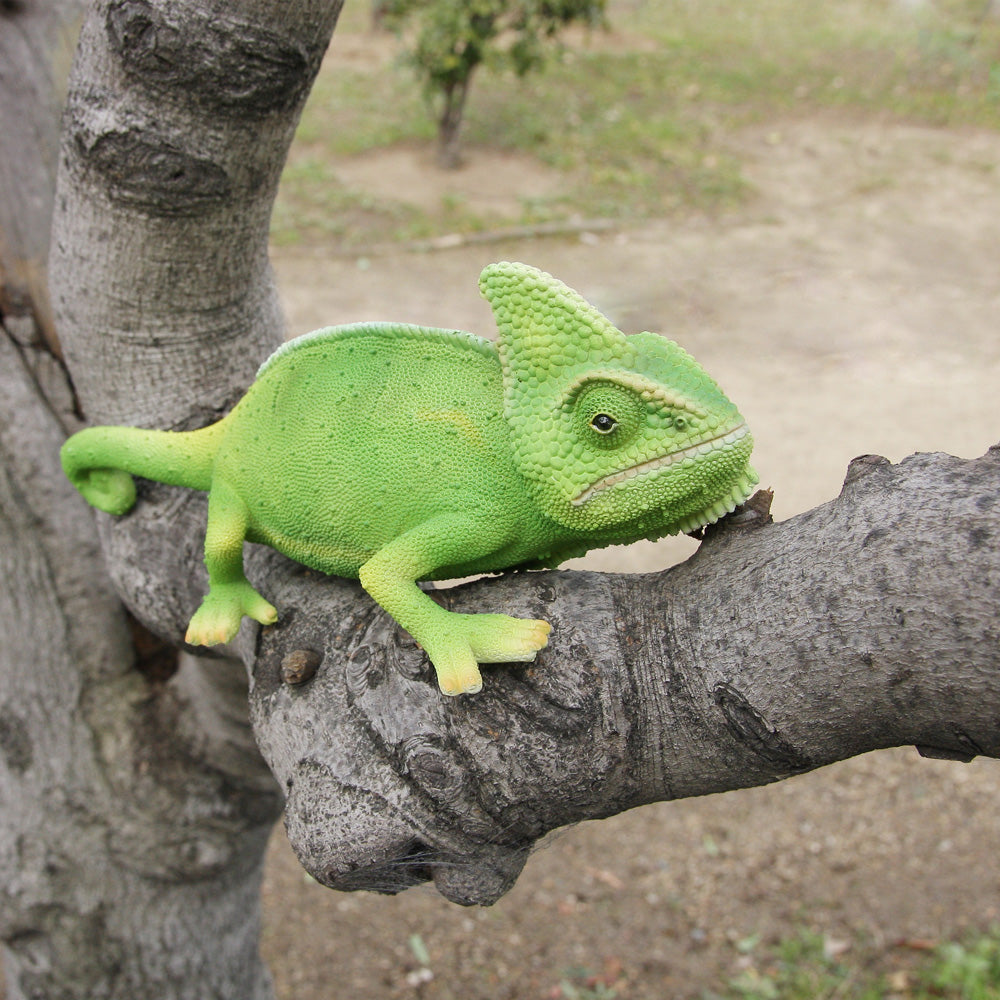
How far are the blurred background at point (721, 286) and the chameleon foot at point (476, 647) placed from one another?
1046 millimetres

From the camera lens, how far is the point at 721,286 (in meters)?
7.80

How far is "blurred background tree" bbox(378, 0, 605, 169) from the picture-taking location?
8648 millimetres

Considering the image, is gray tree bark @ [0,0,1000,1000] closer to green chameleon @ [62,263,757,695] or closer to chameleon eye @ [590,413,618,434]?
green chameleon @ [62,263,757,695]

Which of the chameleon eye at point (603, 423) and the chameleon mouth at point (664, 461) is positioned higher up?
the chameleon eye at point (603, 423)

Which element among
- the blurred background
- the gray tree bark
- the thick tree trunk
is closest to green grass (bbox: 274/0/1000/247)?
the blurred background

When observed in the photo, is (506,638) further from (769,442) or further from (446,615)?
(769,442)

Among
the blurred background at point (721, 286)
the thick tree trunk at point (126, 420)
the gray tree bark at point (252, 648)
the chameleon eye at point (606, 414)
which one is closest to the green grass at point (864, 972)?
the blurred background at point (721, 286)

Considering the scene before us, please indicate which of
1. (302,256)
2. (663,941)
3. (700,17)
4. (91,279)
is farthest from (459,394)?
(700,17)

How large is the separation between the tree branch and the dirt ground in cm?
34

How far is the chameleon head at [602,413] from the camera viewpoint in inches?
55.6

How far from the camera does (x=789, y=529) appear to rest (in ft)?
4.58

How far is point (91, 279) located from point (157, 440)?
40 cm

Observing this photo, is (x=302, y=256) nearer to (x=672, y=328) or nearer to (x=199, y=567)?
(x=672, y=328)

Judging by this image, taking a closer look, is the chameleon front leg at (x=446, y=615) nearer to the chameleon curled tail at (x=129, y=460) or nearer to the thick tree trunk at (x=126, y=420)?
the chameleon curled tail at (x=129, y=460)
